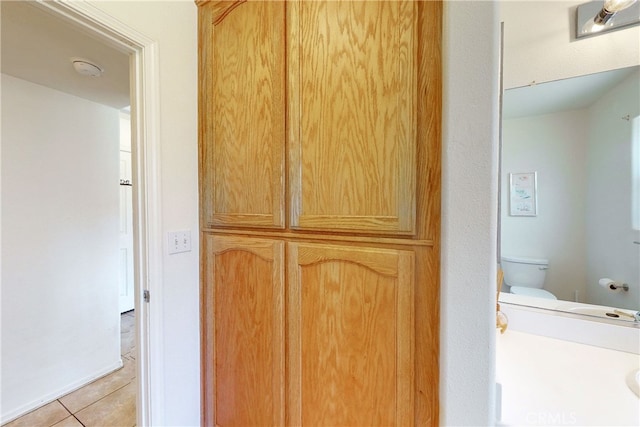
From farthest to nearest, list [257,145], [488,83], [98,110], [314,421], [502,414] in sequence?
[98,110]
[257,145]
[314,421]
[502,414]
[488,83]

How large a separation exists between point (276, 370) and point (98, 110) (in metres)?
2.48

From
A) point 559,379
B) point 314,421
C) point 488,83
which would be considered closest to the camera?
point 488,83

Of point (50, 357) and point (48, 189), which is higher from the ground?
point (48, 189)

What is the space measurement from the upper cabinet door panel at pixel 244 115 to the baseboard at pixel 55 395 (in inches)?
75.5

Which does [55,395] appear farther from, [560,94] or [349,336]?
[560,94]

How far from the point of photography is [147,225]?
111cm

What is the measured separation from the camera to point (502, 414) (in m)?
0.73

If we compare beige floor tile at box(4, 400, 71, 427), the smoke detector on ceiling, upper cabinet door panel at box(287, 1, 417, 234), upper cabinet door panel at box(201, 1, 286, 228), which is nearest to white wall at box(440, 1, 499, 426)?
upper cabinet door panel at box(287, 1, 417, 234)

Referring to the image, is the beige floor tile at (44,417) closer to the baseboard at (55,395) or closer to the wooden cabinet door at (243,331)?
the baseboard at (55,395)

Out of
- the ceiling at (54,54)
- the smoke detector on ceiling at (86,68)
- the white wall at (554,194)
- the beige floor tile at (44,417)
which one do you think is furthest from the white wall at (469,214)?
the beige floor tile at (44,417)

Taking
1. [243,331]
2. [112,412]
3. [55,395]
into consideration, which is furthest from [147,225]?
[55,395]

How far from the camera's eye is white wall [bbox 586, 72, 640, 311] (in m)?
1.02

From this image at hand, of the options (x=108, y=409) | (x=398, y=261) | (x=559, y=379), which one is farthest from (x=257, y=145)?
(x=108, y=409)

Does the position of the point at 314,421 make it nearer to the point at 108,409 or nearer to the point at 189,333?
the point at 189,333
